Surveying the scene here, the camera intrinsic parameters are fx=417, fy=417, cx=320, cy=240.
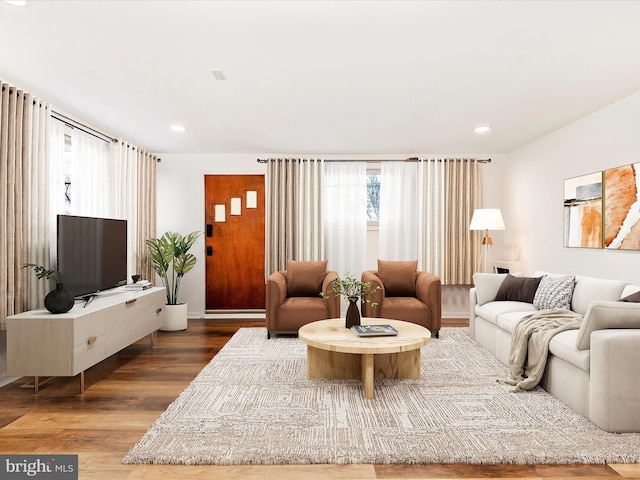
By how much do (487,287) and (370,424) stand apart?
261 centimetres

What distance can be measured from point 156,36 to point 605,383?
136 inches

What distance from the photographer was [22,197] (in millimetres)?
3449

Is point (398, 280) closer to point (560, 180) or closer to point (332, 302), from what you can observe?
point (332, 302)

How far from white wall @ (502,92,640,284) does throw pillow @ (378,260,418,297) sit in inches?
62.8

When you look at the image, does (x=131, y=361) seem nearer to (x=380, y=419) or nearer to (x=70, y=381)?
(x=70, y=381)

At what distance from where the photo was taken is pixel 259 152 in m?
6.09

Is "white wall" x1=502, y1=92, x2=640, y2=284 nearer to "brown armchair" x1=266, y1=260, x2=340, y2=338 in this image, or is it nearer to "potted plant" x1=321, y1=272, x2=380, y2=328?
"potted plant" x1=321, y1=272, x2=380, y2=328

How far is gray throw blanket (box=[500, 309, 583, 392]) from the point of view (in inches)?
123

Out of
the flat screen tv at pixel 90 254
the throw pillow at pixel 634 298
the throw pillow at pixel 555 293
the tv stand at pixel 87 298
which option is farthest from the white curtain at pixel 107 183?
the throw pillow at pixel 634 298

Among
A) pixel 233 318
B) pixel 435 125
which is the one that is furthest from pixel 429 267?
pixel 233 318

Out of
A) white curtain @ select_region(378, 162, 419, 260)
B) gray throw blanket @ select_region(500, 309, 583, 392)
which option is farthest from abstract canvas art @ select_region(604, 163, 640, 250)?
white curtain @ select_region(378, 162, 419, 260)

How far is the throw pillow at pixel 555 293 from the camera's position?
380 cm

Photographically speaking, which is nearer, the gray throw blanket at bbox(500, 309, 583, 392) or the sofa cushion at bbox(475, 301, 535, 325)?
the gray throw blanket at bbox(500, 309, 583, 392)

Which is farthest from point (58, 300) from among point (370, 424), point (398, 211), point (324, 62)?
point (398, 211)
